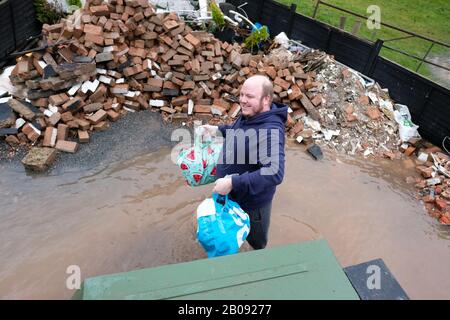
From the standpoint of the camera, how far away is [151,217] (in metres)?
4.50

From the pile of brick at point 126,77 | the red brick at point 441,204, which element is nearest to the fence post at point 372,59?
the pile of brick at point 126,77

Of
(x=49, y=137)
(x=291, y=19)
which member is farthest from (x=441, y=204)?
(x=49, y=137)

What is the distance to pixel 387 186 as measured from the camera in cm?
564

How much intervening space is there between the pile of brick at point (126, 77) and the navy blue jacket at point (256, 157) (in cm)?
363

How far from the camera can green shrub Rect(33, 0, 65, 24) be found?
25.3ft

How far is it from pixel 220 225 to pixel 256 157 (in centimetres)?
62

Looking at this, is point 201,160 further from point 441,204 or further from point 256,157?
point 441,204

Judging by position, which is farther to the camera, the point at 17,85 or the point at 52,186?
the point at 17,85

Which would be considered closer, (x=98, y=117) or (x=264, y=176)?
(x=264, y=176)

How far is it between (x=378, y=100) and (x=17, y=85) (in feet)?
24.0

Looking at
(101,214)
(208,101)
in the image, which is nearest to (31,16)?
(208,101)

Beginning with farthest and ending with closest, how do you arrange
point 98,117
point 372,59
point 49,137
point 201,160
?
1. point 372,59
2. point 98,117
3. point 49,137
4. point 201,160

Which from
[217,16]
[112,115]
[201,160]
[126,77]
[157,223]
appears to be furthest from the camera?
[217,16]
